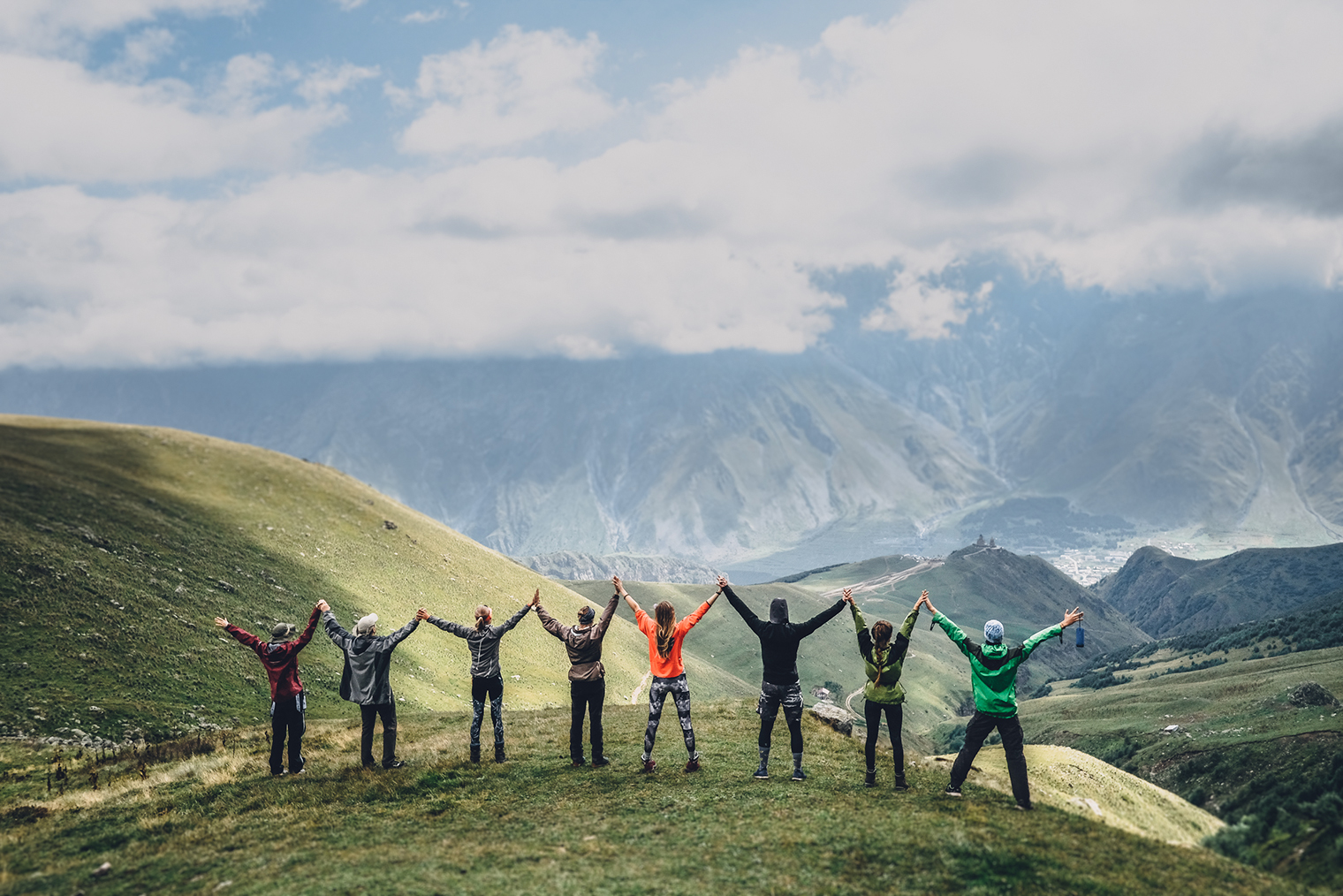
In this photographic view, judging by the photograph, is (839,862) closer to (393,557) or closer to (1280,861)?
(1280,861)

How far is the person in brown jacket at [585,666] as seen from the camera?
19953 millimetres

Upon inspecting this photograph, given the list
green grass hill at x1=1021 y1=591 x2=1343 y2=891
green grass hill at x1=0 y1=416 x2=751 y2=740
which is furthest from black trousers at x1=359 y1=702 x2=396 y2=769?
green grass hill at x1=0 y1=416 x2=751 y2=740

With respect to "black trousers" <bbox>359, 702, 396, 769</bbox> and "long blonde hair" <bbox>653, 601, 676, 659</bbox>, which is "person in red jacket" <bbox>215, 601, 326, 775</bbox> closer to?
"black trousers" <bbox>359, 702, 396, 769</bbox>

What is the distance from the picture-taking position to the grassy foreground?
13953 mm

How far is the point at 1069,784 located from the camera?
2241 centimetres

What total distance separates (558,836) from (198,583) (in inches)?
2050

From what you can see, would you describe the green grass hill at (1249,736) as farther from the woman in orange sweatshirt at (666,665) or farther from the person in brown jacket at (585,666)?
the person in brown jacket at (585,666)

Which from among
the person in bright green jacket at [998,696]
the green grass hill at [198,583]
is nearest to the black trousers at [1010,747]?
the person in bright green jacket at [998,696]

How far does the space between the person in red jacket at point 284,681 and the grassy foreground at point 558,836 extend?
788 millimetres

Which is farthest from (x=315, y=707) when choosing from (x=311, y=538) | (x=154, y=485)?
(x=154, y=485)

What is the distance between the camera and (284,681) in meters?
19.6

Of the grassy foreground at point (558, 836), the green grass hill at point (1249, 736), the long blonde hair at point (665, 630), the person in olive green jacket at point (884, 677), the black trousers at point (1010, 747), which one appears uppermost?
the long blonde hair at point (665, 630)

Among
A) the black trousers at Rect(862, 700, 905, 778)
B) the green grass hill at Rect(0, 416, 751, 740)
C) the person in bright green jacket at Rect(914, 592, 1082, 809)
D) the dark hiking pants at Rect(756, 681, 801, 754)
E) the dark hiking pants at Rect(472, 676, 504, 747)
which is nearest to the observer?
the person in bright green jacket at Rect(914, 592, 1082, 809)

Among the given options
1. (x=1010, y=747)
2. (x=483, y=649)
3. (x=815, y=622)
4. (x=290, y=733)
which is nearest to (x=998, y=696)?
(x=1010, y=747)
